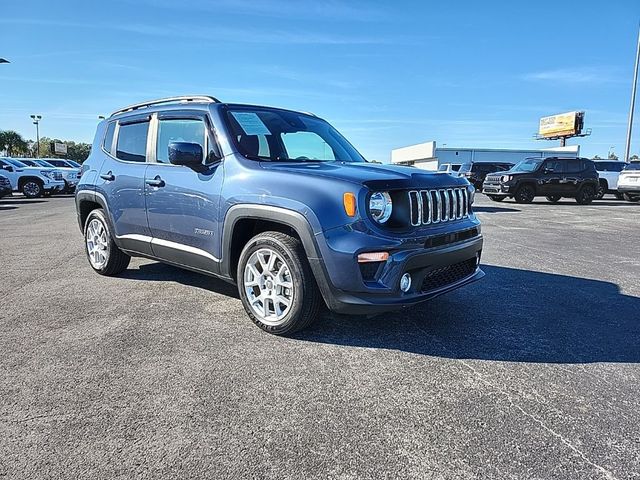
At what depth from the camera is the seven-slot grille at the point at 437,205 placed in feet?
11.2

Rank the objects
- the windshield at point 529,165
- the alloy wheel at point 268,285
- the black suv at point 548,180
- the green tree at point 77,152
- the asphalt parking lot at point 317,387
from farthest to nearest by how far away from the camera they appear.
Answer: the green tree at point 77,152
the windshield at point 529,165
the black suv at point 548,180
the alloy wheel at point 268,285
the asphalt parking lot at point 317,387

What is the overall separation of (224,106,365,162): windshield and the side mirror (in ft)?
1.15

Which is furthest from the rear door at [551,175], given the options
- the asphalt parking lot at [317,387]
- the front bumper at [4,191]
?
the front bumper at [4,191]

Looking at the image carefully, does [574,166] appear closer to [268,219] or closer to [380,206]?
[380,206]

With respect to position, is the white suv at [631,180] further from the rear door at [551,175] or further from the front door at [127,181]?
the front door at [127,181]

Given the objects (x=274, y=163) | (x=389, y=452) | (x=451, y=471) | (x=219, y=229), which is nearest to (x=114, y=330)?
(x=219, y=229)

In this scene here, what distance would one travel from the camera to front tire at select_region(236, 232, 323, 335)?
134 inches

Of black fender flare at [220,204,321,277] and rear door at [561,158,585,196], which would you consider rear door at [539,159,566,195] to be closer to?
rear door at [561,158,585,196]

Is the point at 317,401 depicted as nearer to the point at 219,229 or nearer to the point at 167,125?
the point at 219,229

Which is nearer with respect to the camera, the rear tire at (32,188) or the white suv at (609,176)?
the rear tire at (32,188)

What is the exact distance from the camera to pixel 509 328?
12.5 ft

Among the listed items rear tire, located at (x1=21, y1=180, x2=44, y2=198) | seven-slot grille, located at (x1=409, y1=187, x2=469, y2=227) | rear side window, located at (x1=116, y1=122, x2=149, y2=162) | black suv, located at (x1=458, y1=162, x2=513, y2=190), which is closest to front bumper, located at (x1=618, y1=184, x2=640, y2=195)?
black suv, located at (x1=458, y1=162, x2=513, y2=190)

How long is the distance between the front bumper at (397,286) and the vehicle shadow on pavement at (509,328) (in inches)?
14.4

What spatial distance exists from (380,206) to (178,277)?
3039 mm
